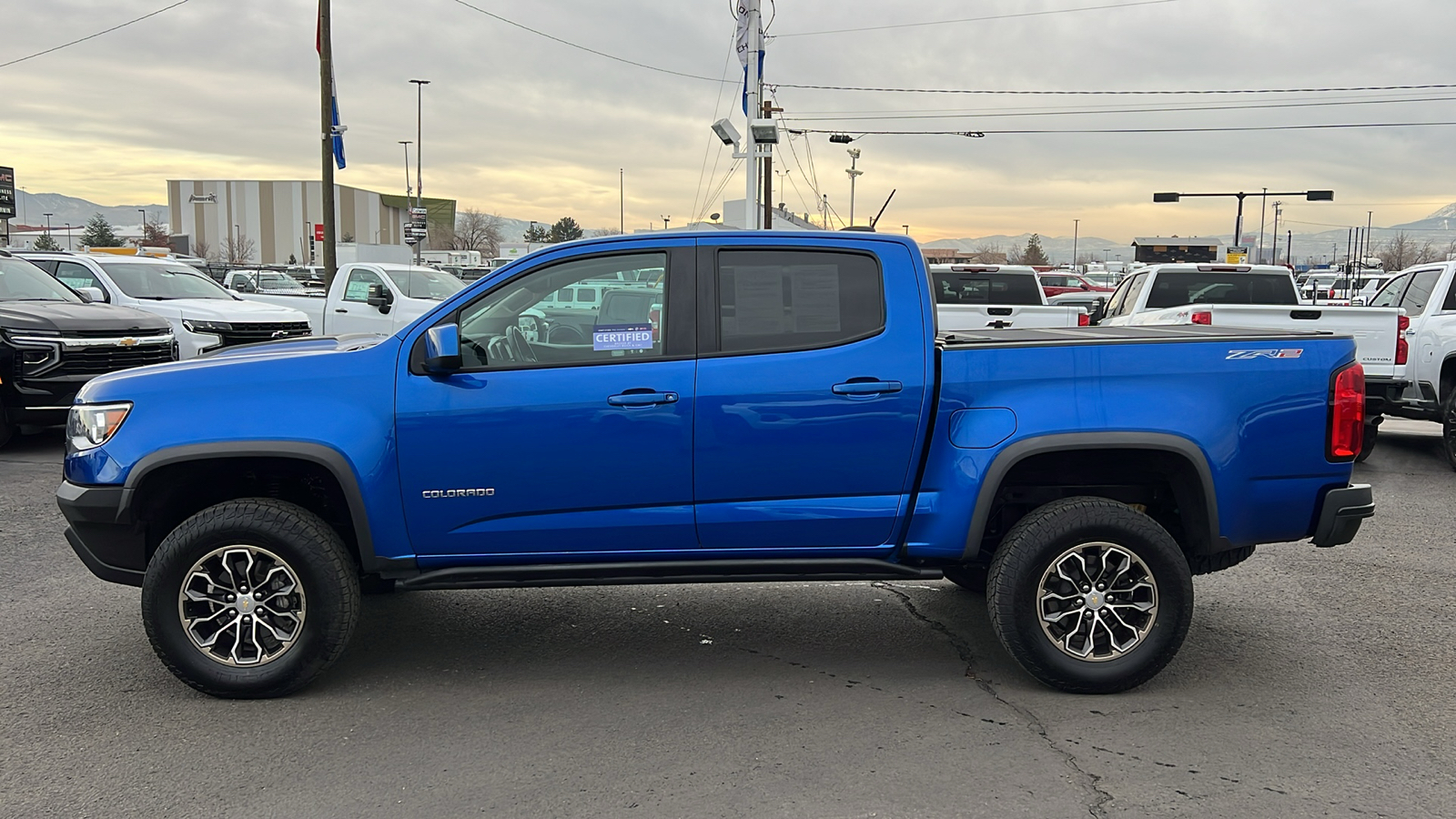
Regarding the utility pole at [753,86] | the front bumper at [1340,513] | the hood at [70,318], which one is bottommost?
the front bumper at [1340,513]

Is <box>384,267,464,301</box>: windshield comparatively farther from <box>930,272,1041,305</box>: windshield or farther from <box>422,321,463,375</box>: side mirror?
<box>422,321,463,375</box>: side mirror

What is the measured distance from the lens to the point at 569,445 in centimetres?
430

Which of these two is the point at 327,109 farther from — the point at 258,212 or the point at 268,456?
the point at 258,212

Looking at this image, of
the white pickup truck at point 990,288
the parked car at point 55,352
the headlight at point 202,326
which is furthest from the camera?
the white pickup truck at point 990,288

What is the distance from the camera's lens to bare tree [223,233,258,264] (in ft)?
359

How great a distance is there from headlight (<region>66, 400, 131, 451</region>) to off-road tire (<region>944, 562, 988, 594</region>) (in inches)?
142

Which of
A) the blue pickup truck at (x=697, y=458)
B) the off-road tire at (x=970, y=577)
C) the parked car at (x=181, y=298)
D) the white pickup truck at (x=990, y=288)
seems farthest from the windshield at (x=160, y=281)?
the off-road tire at (x=970, y=577)

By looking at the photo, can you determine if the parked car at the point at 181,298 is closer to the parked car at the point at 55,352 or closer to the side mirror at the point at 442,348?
the parked car at the point at 55,352

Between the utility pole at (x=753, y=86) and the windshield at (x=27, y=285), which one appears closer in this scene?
the windshield at (x=27, y=285)

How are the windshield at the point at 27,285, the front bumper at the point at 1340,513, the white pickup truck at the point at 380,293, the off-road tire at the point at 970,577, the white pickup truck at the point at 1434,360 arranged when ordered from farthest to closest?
the white pickup truck at the point at 380,293 → the windshield at the point at 27,285 → the white pickup truck at the point at 1434,360 → the off-road tire at the point at 970,577 → the front bumper at the point at 1340,513

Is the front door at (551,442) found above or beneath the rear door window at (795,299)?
beneath

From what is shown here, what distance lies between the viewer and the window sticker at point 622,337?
4434mm

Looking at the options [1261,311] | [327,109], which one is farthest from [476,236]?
[1261,311]

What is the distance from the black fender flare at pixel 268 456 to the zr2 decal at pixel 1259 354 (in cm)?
351
